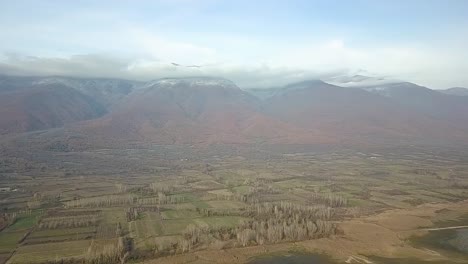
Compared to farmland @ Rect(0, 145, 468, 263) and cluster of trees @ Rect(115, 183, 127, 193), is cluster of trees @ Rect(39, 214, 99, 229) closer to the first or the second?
farmland @ Rect(0, 145, 468, 263)

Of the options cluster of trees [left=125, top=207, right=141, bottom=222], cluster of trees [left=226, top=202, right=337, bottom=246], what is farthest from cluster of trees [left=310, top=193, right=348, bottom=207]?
cluster of trees [left=125, top=207, right=141, bottom=222]

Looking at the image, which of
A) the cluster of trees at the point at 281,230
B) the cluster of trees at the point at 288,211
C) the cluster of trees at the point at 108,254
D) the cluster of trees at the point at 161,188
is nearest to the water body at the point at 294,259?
the cluster of trees at the point at 281,230

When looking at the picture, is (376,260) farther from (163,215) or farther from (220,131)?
(220,131)

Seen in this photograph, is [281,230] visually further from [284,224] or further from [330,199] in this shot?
[330,199]

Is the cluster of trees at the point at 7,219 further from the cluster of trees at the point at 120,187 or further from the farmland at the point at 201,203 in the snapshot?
the cluster of trees at the point at 120,187

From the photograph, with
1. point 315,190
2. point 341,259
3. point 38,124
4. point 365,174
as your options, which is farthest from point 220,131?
point 341,259
